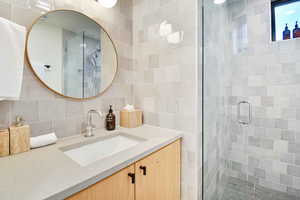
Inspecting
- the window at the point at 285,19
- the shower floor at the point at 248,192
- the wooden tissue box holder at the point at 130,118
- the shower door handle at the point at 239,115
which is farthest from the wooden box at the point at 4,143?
the window at the point at 285,19

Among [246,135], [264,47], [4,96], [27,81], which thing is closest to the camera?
[4,96]

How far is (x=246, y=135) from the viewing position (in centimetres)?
167

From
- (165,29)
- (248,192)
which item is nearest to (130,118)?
(165,29)

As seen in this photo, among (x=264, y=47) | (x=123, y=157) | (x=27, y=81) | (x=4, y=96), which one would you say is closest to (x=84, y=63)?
(x=27, y=81)

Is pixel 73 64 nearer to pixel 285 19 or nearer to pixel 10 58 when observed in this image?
pixel 10 58

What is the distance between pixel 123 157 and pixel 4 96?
0.67 meters

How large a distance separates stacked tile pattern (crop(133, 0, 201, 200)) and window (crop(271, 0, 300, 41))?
114 centimetres

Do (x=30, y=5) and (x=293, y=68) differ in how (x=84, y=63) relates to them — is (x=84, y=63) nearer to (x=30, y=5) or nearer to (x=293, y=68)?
(x=30, y=5)

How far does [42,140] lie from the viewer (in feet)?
2.63

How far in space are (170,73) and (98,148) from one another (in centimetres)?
84

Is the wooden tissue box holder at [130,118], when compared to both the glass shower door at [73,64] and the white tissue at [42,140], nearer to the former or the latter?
the glass shower door at [73,64]

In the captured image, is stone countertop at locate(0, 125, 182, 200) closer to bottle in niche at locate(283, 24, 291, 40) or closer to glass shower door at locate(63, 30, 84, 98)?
glass shower door at locate(63, 30, 84, 98)

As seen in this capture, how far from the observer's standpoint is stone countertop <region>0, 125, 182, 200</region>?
429 millimetres

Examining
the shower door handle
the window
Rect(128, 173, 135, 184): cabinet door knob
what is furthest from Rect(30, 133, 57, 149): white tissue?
the window
